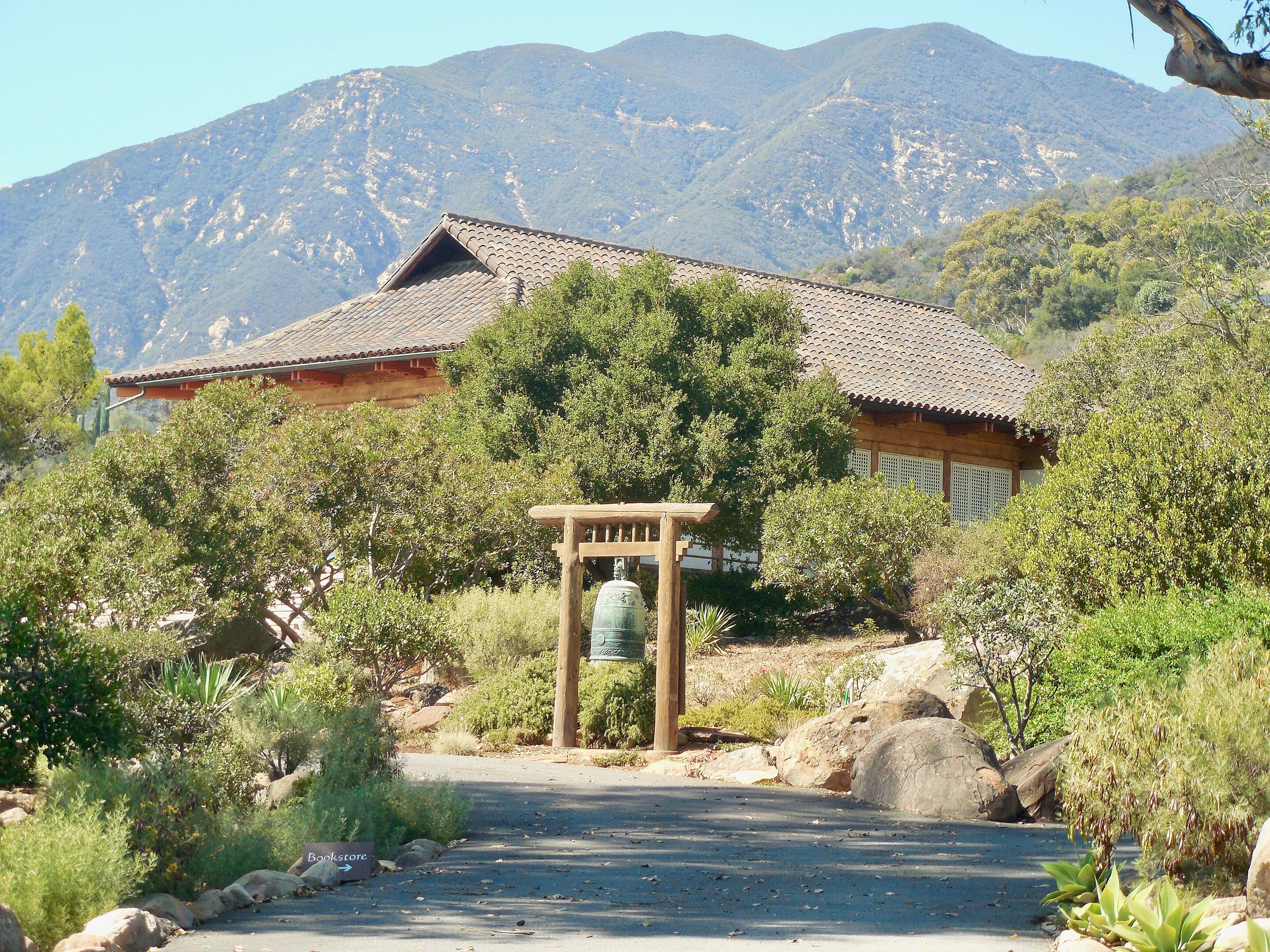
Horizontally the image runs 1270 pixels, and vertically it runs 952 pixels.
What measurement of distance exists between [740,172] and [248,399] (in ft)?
417

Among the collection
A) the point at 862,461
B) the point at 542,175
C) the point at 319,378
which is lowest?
the point at 862,461

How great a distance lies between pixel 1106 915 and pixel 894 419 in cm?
1786

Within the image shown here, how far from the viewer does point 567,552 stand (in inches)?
503

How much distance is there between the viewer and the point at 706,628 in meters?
17.6

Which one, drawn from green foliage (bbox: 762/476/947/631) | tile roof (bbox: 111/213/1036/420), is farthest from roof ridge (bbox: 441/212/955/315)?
green foliage (bbox: 762/476/947/631)

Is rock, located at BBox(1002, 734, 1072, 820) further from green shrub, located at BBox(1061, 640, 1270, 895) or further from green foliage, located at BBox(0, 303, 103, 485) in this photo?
green foliage, located at BBox(0, 303, 103, 485)

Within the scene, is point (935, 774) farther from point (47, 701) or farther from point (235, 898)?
point (47, 701)

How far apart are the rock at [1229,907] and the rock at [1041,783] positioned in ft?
11.3

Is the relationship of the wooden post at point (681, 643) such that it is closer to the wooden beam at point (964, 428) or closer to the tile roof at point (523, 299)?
the tile roof at point (523, 299)

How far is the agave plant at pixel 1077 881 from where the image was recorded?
623 centimetres

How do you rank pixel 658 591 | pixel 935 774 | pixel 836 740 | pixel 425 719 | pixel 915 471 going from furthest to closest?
pixel 915 471 → pixel 425 719 → pixel 658 591 → pixel 836 740 → pixel 935 774

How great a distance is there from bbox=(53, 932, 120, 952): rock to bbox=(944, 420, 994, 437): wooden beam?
803 inches

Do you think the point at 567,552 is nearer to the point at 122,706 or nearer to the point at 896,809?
the point at 896,809

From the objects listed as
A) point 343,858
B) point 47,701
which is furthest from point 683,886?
point 47,701
